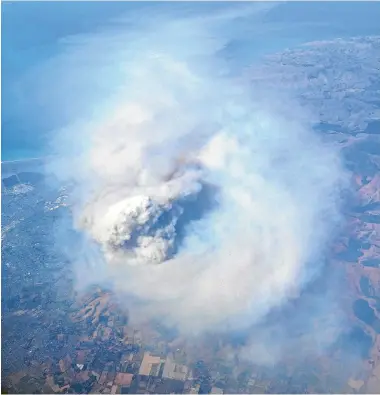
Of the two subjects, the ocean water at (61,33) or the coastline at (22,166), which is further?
the ocean water at (61,33)

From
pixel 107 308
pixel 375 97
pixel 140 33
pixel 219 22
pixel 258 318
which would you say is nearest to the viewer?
pixel 258 318

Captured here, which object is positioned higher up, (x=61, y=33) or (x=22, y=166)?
(x=61, y=33)

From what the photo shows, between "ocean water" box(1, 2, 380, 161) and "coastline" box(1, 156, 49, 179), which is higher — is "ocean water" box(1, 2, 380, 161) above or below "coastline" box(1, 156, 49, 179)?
above

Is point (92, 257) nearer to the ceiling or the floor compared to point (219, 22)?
nearer to the floor

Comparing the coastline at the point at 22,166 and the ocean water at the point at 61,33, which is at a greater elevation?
the ocean water at the point at 61,33

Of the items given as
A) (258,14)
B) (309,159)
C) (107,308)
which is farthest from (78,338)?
(258,14)

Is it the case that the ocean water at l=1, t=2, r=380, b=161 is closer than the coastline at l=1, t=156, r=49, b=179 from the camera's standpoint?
No

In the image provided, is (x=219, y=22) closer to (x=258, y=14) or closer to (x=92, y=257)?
(x=258, y=14)

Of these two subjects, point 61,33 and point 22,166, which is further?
point 61,33
